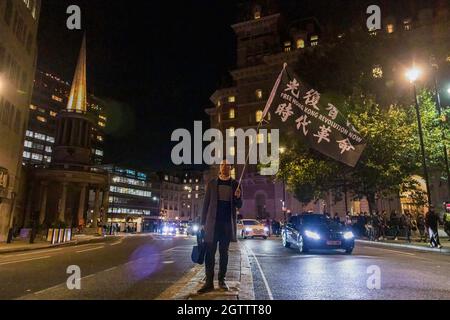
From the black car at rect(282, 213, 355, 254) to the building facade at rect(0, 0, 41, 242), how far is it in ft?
77.7

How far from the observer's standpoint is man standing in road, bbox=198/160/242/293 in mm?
5848

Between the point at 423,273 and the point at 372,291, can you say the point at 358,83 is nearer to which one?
the point at 423,273

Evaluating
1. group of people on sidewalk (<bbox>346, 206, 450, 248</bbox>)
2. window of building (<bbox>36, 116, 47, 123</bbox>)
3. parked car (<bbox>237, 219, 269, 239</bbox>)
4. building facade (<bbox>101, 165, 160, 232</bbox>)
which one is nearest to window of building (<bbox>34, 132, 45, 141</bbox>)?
window of building (<bbox>36, 116, 47, 123</bbox>)

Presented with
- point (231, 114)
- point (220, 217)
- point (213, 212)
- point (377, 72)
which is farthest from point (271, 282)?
point (231, 114)

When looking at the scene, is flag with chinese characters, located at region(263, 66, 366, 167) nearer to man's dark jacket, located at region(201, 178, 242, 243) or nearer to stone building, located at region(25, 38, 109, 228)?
man's dark jacket, located at region(201, 178, 242, 243)

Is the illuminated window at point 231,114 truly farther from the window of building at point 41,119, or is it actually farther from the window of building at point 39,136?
the window of building at point 41,119

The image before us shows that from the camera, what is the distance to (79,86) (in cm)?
5500

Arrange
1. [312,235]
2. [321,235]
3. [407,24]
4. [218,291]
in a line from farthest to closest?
[407,24] < [312,235] < [321,235] < [218,291]

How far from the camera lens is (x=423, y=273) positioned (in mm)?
8680

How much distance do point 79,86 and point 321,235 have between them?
50439 mm

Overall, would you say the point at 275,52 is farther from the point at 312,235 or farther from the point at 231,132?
the point at 312,235

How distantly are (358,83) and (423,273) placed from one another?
22.0 metres

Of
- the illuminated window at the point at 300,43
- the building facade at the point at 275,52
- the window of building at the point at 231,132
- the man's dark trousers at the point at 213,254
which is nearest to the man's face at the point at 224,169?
the man's dark trousers at the point at 213,254
